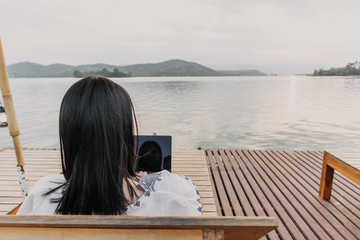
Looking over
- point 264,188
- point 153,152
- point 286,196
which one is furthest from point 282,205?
point 153,152

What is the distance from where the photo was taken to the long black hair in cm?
71

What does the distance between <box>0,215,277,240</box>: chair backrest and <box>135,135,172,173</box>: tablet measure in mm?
1212

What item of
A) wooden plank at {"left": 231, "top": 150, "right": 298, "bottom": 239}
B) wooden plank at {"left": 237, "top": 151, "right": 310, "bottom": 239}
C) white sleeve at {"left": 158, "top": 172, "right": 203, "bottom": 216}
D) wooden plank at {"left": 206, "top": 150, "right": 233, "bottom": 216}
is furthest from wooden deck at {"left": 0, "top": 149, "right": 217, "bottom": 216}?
white sleeve at {"left": 158, "top": 172, "right": 203, "bottom": 216}

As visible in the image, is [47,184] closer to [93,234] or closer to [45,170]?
[93,234]

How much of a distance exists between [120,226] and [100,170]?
208 mm

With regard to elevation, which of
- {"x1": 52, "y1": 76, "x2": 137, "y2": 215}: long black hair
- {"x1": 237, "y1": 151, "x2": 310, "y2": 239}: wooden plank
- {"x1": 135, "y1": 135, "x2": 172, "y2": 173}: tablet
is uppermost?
{"x1": 52, "y1": 76, "x2": 137, "y2": 215}: long black hair

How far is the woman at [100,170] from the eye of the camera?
72 centimetres

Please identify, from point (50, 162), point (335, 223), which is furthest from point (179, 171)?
point (50, 162)

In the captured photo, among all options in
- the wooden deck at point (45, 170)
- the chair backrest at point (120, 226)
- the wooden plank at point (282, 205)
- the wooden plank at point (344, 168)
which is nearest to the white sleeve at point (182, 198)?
the chair backrest at point (120, 226)

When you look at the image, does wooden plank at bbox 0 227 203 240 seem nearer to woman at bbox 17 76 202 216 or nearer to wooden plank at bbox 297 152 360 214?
woman at bbox 17 76 202 216

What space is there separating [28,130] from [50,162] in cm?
700

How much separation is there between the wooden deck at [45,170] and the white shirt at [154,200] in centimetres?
121

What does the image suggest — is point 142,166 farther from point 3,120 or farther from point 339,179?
point 3,120

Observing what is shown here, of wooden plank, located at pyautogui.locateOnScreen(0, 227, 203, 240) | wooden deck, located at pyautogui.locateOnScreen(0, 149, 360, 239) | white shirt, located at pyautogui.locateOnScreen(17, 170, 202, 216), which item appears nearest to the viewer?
wooden plank, located at pyautogui.locateOnScreen(0, 227, 203, 240)
